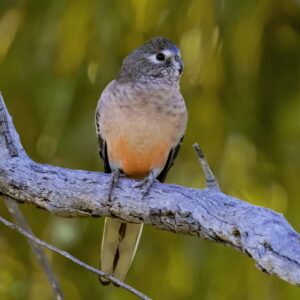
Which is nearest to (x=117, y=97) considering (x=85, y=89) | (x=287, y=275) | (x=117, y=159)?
(x=117, y=159)

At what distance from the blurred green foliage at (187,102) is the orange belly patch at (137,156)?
44cm

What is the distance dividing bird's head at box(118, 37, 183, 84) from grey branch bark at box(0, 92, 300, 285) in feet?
1.86

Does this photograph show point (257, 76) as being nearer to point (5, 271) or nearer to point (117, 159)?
point (117, 159)

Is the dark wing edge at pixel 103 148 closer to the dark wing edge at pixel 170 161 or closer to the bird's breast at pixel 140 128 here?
the bird's breast at pixel 140 128

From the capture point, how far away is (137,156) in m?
2.96

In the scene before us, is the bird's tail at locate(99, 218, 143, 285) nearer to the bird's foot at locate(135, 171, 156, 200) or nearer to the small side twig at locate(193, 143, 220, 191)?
the bird's foot at locate(135, 171, 156, 200)

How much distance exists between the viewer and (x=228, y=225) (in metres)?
2.10

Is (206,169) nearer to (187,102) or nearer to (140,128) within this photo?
(140,128)

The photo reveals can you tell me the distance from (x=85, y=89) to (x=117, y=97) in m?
0.54

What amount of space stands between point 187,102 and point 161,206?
1.13 metres

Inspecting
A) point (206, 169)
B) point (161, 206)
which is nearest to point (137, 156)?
point (161, 206)

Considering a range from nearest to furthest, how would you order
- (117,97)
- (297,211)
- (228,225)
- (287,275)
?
(287,275) → (228,225) → (117,97) → (297,211)

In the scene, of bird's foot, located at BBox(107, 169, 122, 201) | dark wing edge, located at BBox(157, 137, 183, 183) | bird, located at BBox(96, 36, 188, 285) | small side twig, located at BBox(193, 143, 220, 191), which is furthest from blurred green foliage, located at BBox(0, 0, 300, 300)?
small side twig, located at BBox(193, 143, 220, 191)

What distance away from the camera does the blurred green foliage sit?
11.1ft
